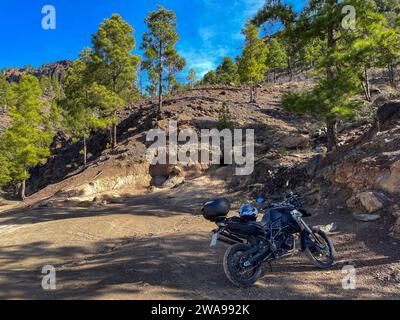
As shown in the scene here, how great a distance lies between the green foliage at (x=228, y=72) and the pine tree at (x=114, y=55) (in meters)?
32.1

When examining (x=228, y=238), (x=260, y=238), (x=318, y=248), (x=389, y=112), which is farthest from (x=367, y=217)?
(x=389, y=112)

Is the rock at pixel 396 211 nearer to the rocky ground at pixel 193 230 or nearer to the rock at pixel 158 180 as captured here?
the rocky ground at pixel 193 230

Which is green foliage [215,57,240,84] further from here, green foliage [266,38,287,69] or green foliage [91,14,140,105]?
green foliage [91,14,140,105]

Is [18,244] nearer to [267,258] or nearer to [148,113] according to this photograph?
[267,258]

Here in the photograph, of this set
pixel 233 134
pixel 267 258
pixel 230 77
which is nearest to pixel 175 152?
pixel 233 134

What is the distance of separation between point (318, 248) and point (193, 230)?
4.60 m

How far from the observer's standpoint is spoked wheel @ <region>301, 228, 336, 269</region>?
236 inches

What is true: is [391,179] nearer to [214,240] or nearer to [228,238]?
[228,238]

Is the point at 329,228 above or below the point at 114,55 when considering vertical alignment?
below

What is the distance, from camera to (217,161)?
23.2 meters

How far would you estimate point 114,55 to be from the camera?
26906 mm

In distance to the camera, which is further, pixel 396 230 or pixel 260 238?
pixel 396 230
